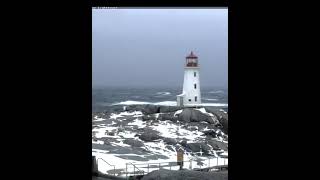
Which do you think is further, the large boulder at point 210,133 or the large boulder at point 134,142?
the large boulder at point 210,133

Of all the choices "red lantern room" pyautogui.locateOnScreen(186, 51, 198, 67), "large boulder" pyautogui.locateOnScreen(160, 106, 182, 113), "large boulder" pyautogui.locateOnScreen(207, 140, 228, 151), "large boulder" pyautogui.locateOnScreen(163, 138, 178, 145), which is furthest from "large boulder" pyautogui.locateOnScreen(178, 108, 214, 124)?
"large boulder" pyautogui.locateOnScreen(207, 140, 228, 151)

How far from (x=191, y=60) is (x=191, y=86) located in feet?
7.28

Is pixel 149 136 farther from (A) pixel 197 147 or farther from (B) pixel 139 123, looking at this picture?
(B) pixel 139 123

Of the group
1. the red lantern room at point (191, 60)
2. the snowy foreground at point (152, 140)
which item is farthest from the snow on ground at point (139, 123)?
the red lantern room at point (191, 60)

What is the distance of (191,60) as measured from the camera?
112 feet

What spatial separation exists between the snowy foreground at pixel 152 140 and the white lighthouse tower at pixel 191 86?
1.50 meters

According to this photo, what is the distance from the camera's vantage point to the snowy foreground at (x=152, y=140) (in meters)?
19.0

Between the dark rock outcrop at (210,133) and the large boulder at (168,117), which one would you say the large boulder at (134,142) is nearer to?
the dark rock outcrop at (210,133)

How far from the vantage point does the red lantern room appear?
33.8 m
